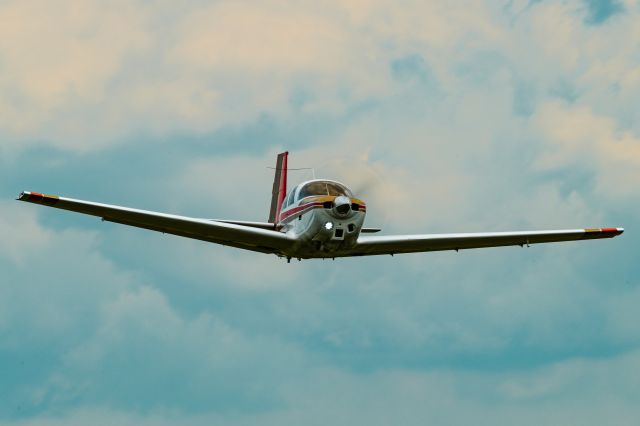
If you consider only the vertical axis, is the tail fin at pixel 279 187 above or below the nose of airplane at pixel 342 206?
above

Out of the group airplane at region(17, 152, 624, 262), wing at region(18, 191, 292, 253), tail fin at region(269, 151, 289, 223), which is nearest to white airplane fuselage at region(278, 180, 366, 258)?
airplane at region(17, 152, 624, 262)

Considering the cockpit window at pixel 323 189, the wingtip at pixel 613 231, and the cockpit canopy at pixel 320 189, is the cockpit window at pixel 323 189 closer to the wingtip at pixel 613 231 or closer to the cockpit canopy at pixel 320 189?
the cockpit canopy at pixel 320 189

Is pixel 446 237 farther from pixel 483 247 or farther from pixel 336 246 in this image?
pixel 336 246

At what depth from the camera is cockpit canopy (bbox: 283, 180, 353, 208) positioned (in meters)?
37.5

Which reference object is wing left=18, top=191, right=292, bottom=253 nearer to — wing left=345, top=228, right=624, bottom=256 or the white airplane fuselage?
the white airplane fuselage

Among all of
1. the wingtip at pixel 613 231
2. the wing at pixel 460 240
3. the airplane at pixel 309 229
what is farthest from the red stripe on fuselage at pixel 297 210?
the wingtip at pixel 613 231

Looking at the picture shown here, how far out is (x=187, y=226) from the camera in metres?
38.3

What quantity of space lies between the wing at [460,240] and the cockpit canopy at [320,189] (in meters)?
2.28

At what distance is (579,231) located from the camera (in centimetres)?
4366

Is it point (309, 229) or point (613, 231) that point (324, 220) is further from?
point (613, 231)

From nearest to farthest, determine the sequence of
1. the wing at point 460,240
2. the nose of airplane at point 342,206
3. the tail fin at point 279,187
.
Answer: the nose of airplane at point 342,206 → the wing at point 460,240 → the tail fin at point 279,187

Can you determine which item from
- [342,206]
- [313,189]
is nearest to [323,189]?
[313,189]

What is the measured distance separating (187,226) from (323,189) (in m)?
5.18

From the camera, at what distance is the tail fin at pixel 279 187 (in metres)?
48.5
